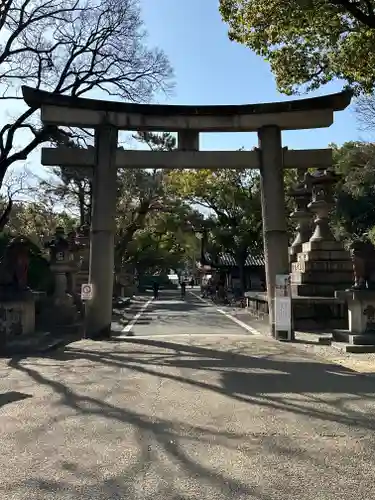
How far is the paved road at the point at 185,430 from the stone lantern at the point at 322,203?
29.0 ft

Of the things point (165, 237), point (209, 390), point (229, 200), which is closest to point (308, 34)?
point (209, 390)

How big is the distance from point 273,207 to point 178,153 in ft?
9.89

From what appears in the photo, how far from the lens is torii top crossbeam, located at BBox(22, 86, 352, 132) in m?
13.8

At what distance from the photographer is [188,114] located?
46.6 feet

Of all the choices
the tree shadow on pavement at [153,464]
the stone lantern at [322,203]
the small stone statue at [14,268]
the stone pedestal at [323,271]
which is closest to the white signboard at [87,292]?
the small stone statue at [14,268]

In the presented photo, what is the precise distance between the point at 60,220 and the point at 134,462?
42.5 m

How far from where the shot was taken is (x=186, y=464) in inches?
175

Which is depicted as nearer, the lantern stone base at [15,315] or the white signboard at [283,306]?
the lantern stone base at [15,315]

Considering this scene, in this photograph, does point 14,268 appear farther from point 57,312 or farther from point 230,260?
point 230,260

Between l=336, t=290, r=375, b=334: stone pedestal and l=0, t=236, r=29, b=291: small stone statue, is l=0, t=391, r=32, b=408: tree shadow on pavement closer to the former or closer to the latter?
l=0, t=236, r=29, b=291: small stone statue

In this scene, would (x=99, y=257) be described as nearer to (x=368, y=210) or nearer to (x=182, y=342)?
(x=182, y=342)

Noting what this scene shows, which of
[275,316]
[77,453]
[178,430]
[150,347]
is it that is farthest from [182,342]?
[77,453]

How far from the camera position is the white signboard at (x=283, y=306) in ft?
44.0

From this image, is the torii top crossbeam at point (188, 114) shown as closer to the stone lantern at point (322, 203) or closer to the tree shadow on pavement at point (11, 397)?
the stone lantern at point (322, 203)
